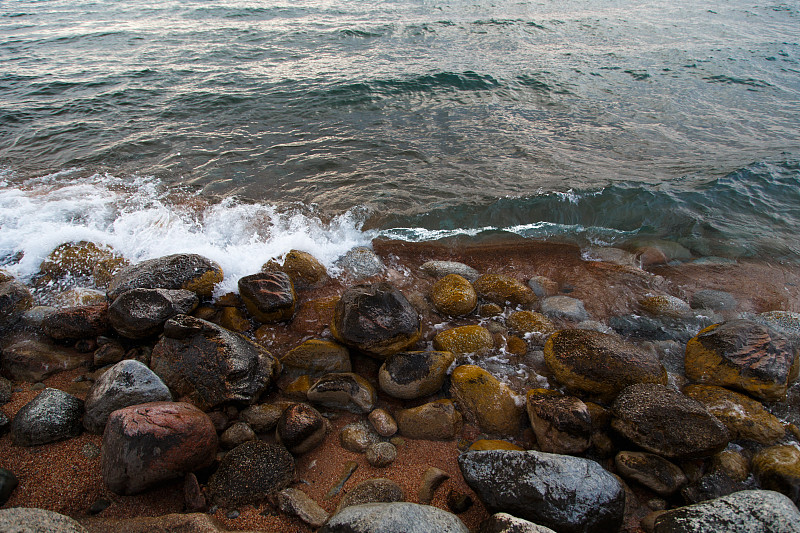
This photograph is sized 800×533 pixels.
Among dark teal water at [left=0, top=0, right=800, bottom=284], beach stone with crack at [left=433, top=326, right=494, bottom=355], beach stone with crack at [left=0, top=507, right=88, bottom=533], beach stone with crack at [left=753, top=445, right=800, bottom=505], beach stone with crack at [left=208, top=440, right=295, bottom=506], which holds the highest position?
dark teal water at [left=0, top=0, right=800, bottom=284]

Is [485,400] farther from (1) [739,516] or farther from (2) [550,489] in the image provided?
(1) [739,516]

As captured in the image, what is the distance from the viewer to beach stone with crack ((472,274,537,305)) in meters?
4.87

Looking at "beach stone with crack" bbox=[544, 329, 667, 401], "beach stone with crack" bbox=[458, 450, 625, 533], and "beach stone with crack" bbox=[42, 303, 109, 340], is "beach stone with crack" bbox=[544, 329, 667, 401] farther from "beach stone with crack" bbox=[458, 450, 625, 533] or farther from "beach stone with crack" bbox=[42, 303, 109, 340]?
"beach stone with crack" bbox=[42, 303, 109, 340]

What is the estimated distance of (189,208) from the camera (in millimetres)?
6637

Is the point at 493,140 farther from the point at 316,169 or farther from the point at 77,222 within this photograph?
the point at 77,222

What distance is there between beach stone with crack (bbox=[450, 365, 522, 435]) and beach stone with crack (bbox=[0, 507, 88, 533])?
104 inches

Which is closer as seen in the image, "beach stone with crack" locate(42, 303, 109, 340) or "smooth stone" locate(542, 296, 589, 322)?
"beach stone with crack" locate(42, 303, 109, 340)

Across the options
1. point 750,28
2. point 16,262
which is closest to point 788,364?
point 16,262

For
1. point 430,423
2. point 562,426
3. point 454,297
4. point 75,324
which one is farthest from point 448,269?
point 75,324

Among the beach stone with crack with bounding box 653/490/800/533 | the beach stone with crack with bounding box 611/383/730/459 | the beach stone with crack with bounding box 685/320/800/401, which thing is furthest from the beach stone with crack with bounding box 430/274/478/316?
the beach stone with crack with bounding box 653/490/800/533

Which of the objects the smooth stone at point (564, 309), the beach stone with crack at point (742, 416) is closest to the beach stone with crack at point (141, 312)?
the smooth stone at point (564, 309)

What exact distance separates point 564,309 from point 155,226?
5.90m

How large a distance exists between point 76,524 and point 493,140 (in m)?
8.71

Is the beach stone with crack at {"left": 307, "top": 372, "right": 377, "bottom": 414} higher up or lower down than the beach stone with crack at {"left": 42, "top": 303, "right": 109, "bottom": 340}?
lower down
